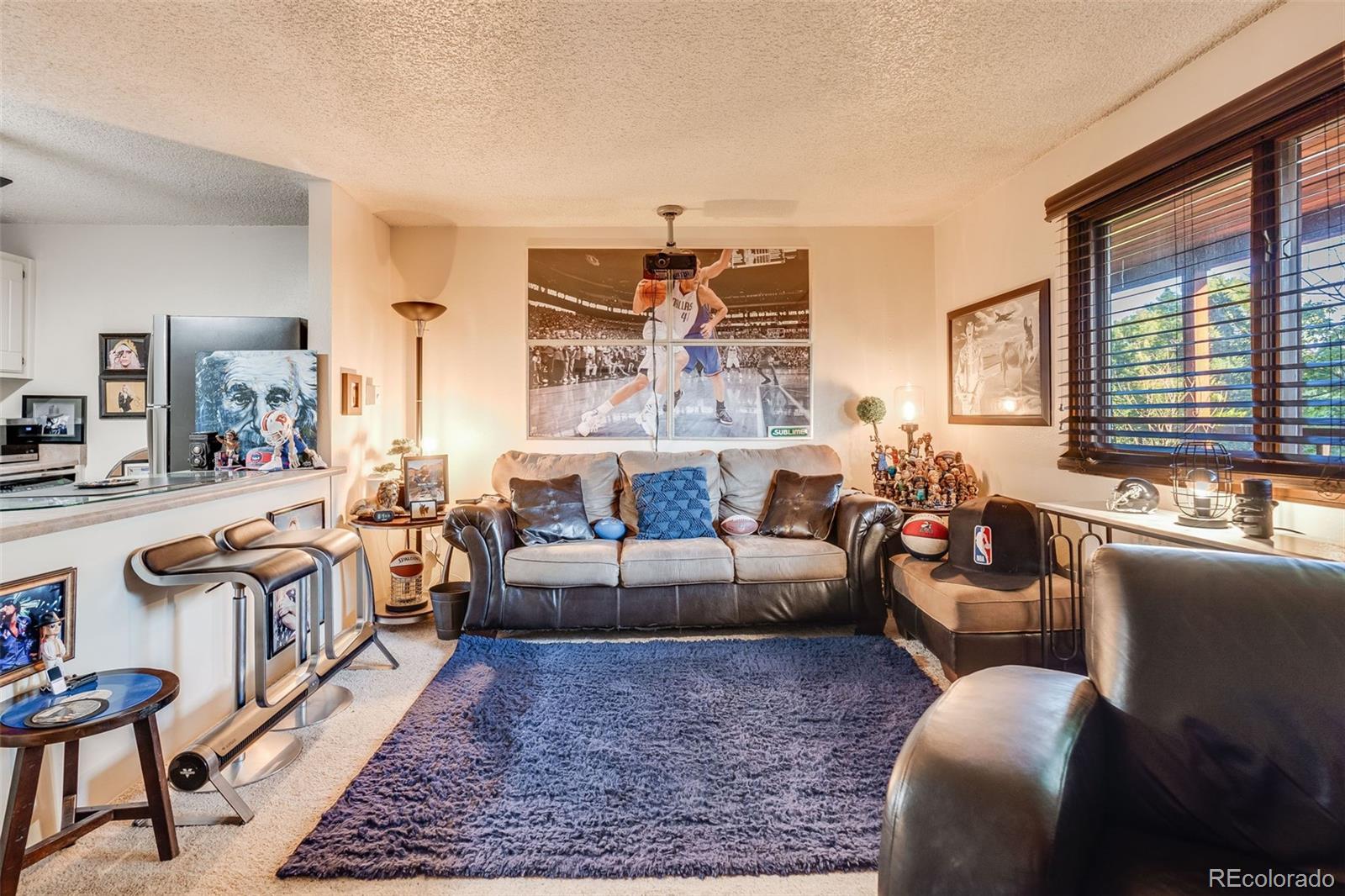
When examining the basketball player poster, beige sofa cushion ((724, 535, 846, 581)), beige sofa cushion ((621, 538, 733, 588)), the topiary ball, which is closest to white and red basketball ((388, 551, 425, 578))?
the basketball player poster

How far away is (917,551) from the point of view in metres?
2.98

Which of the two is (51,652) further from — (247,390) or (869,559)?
(869,559)

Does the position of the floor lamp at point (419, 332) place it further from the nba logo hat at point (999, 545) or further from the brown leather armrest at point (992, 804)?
the brown leather armrest at point (992, 804)

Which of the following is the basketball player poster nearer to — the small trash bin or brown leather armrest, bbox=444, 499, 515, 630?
brown leather armrest, bbox=444, 499, 515, 630

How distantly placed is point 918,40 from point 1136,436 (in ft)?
6.01

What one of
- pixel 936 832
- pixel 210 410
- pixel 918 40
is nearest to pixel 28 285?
pixel 210 410

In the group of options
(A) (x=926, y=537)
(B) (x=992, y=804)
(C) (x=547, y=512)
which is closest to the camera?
(B) (x=992, y=804)

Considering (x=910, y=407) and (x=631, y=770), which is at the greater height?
(x=910, y=407)

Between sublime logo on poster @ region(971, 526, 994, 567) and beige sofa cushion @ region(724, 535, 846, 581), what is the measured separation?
66cm

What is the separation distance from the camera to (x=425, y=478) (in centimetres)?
A: 344

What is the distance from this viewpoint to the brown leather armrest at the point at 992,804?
79 centimetres

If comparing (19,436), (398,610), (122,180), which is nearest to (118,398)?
(19,436)

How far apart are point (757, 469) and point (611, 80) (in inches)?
90.4

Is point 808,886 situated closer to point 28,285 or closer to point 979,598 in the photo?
Result: point 979,598
